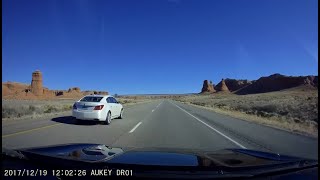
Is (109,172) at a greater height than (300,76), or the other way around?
(300,76)

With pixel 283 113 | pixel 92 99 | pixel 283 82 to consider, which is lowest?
pixel 283 113

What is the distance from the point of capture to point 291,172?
491cm

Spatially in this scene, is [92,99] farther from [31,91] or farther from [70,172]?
[31,91]

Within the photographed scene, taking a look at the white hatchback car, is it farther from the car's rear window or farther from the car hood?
the car hood

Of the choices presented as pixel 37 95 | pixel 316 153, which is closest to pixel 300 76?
pixel 37 95

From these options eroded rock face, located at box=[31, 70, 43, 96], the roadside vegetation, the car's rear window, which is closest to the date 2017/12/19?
the roadside vegetation

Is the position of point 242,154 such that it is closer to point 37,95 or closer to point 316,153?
point 316,153

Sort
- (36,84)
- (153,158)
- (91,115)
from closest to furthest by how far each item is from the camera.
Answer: (153,158)
(91,115)
(36,84)

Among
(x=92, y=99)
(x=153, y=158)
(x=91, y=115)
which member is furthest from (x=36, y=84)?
(x=153, y=158)

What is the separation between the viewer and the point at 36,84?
14600 centimetres

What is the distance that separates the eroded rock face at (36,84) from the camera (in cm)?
14462

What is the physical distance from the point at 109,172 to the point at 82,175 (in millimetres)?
316

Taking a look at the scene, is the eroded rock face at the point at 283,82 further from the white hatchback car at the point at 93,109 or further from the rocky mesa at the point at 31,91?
the white hatchback car at the point at 93,109

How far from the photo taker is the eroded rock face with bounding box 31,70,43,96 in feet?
474
